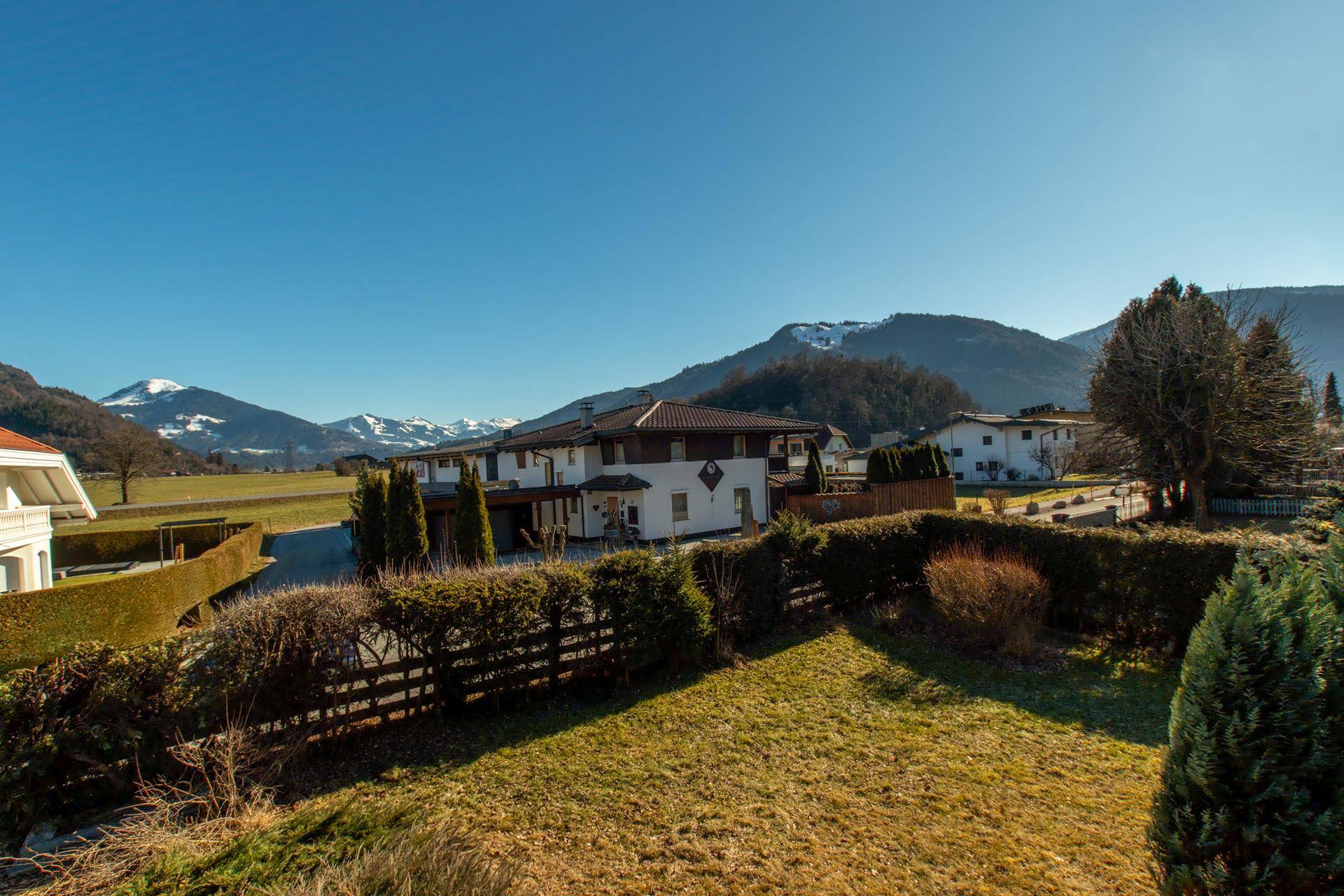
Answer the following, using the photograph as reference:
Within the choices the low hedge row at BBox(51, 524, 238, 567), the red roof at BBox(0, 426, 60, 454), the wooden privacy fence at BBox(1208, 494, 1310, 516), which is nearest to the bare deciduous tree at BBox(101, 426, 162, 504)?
the low hedge row at BBox(51, 524, 238, 567)

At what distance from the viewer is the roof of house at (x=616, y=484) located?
2447 cm

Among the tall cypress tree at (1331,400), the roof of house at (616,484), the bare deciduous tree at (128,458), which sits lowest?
the roof of house at (616,484)

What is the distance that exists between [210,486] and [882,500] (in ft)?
271

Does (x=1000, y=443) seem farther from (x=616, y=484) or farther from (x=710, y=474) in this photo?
(x=616, y=484)

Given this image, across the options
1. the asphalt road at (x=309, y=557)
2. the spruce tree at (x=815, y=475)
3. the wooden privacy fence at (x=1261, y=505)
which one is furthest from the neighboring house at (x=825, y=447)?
the asphalt road at (x=309, y=557)

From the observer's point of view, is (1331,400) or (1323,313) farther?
(1323,313)

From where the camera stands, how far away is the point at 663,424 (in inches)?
1007

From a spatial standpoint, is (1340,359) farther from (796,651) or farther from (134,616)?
(134,616)

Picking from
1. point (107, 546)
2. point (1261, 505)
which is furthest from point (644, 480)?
point (107, 546)

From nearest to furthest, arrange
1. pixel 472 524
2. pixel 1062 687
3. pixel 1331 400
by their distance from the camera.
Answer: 1. pixel 1062 687
2. pixel 472 524
3. pixel 1331 400

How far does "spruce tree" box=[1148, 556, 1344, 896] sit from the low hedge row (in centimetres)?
3552

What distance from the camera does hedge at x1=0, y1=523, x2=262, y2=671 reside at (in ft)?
35.8

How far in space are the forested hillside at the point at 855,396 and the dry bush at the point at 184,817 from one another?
83053mm

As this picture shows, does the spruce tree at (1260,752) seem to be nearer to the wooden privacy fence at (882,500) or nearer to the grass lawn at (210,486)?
the wooden privacy fence at (882,500)
